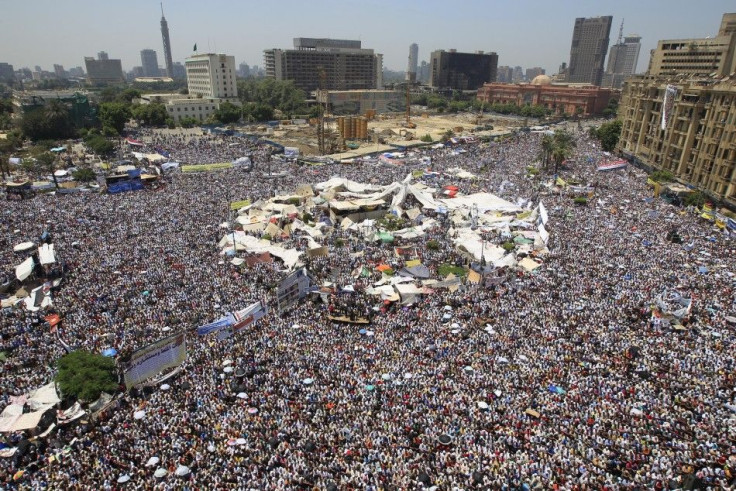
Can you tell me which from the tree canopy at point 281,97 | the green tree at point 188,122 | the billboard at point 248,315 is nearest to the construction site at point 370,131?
the tree canopy at point 281,97

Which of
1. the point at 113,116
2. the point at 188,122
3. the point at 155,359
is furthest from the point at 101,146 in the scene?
the point at 155,359

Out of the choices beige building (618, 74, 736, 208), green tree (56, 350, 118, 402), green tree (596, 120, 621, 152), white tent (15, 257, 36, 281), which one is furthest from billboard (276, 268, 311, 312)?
green tree (596, 120, 621, 152)

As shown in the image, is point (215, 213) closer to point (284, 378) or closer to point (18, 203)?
point (18, 203)

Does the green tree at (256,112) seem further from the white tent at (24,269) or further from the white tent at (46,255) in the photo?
the white tent at (24,269)

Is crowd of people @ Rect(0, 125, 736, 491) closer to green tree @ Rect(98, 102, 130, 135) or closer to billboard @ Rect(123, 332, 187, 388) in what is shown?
billboard @ Rect(123, 332, 187, 388)

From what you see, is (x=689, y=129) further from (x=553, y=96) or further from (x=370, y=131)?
(x=553, y=96)
